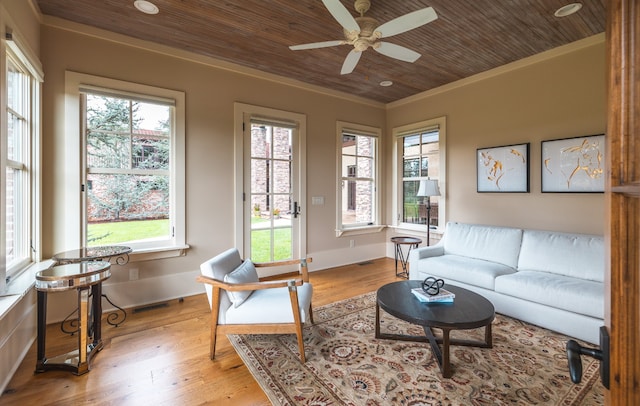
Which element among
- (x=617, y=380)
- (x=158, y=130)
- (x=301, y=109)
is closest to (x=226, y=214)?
(x=158, y=130)

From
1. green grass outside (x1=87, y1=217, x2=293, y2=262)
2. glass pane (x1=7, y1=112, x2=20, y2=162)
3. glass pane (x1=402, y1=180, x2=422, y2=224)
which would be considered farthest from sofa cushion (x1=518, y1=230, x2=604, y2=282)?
glass pane (x1=7, y1=112, x2=20, y2=162)

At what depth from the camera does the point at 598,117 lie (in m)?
3.08

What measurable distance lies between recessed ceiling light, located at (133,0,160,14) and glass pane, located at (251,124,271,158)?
5.30 ft

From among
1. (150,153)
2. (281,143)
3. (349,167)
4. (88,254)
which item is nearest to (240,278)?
(88,254)

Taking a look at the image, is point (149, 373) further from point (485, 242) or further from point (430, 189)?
point (430, 189)

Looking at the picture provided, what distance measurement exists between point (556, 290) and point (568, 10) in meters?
2.44

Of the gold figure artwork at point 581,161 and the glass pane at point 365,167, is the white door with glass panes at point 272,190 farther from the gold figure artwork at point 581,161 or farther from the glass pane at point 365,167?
the gold figure artwork at point 581,161

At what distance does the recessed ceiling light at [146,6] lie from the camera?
252 cm

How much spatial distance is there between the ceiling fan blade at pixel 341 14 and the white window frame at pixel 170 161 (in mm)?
2158

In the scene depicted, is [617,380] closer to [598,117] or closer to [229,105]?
[598,117]

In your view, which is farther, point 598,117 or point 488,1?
point 598,117

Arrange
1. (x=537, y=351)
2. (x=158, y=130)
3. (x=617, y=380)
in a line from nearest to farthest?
(x=617, y=380), (x=537, y=351), (x=158, y=130)

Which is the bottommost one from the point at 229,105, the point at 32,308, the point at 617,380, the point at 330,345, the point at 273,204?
the point at 330,345

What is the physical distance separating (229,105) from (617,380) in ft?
13.1
